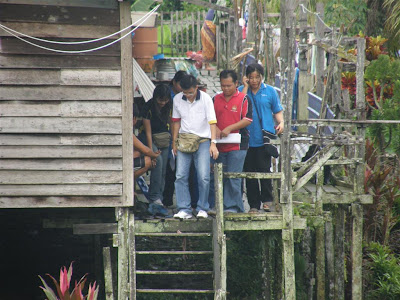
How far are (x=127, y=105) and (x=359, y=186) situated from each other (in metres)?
3.98

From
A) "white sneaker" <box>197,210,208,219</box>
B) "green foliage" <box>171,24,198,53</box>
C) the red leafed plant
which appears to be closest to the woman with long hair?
"white sneaker" <box>197,210,208,219</box>

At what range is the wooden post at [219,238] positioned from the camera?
769cm

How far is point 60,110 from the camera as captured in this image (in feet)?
25.0

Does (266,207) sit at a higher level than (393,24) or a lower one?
lower

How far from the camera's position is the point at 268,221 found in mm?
8172

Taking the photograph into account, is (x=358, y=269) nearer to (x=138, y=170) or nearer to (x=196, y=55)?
(x=138, y=170)

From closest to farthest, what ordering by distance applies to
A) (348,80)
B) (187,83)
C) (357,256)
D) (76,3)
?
(76,3), (187,83), (357,256), (348,80)

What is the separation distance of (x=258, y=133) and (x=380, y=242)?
15.6 feet

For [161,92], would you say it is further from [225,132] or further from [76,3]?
[76,3]

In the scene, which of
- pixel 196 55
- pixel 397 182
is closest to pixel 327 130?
pixel 397 182

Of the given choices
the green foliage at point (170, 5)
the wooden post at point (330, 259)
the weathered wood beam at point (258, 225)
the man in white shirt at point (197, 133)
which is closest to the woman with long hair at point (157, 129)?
the man in white shirt at point (197, 133)

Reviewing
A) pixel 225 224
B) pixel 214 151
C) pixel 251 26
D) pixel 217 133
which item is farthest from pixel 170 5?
pixel 225 224

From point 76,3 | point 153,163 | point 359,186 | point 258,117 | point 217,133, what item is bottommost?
point 359,186

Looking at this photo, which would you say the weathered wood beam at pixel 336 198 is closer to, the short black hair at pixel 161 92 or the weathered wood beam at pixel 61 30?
the short black hair at pixel 161 92
